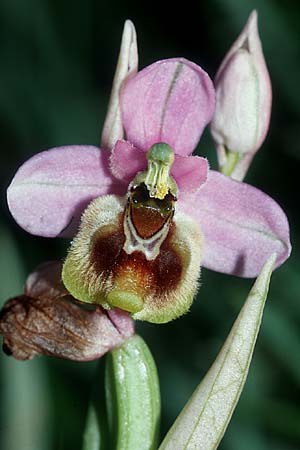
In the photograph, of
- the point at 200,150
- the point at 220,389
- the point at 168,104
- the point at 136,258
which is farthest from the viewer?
the point at 200,150

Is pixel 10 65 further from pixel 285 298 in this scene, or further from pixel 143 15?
pixel 285 298

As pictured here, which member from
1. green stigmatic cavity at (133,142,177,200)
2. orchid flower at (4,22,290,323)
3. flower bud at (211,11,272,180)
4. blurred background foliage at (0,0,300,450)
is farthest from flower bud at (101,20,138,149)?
blurred background foliage at (0,0,300,450)

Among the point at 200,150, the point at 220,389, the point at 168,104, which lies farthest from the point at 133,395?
the point at 200,150

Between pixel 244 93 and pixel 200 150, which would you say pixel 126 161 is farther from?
pixel 200 150

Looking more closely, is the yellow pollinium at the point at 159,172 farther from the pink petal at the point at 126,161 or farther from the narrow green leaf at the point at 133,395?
the narrow green leaf at the point at 133,395

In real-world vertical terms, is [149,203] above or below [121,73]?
below

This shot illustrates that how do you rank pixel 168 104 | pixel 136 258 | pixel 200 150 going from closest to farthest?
pixel 136 258 → pixel 168 104 → pixel 200 150

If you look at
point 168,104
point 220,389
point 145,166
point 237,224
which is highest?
point 168,104

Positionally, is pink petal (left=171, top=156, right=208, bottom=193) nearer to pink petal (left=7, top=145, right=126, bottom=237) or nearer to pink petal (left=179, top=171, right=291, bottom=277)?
pink petal (left=179, top=171, right=291, bottom=277)

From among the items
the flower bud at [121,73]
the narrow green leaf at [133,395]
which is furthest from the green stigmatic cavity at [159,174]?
the narrow green leaf at [133,395]
